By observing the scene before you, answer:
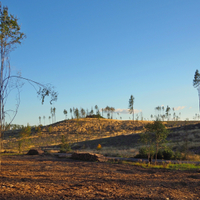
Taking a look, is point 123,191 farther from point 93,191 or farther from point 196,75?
point 196,75

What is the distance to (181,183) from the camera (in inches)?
367

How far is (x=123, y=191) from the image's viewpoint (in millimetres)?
7422

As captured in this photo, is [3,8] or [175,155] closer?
[3,8]

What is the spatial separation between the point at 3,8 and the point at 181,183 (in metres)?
12.7

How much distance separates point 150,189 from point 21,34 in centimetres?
1021

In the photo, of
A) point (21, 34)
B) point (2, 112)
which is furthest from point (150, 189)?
point (21, 34)

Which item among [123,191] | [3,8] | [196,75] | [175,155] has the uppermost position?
[196,75]

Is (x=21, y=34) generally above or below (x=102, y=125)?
above

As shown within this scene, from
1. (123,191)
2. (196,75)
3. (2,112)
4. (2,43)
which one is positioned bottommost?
(123,191)

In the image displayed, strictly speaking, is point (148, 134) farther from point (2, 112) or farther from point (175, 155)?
point (2, 112)

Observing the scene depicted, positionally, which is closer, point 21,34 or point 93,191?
point 93,191

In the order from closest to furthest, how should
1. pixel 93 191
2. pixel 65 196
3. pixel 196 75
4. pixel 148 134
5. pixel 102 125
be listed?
1. pixel 65 196
2. pixel 93 191
3. pixel 148 134
4. pixel 196 75
5. pixel 102 125

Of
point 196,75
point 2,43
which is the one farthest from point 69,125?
point 2,43

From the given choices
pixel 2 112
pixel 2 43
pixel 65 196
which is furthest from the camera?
pixel 2 43
